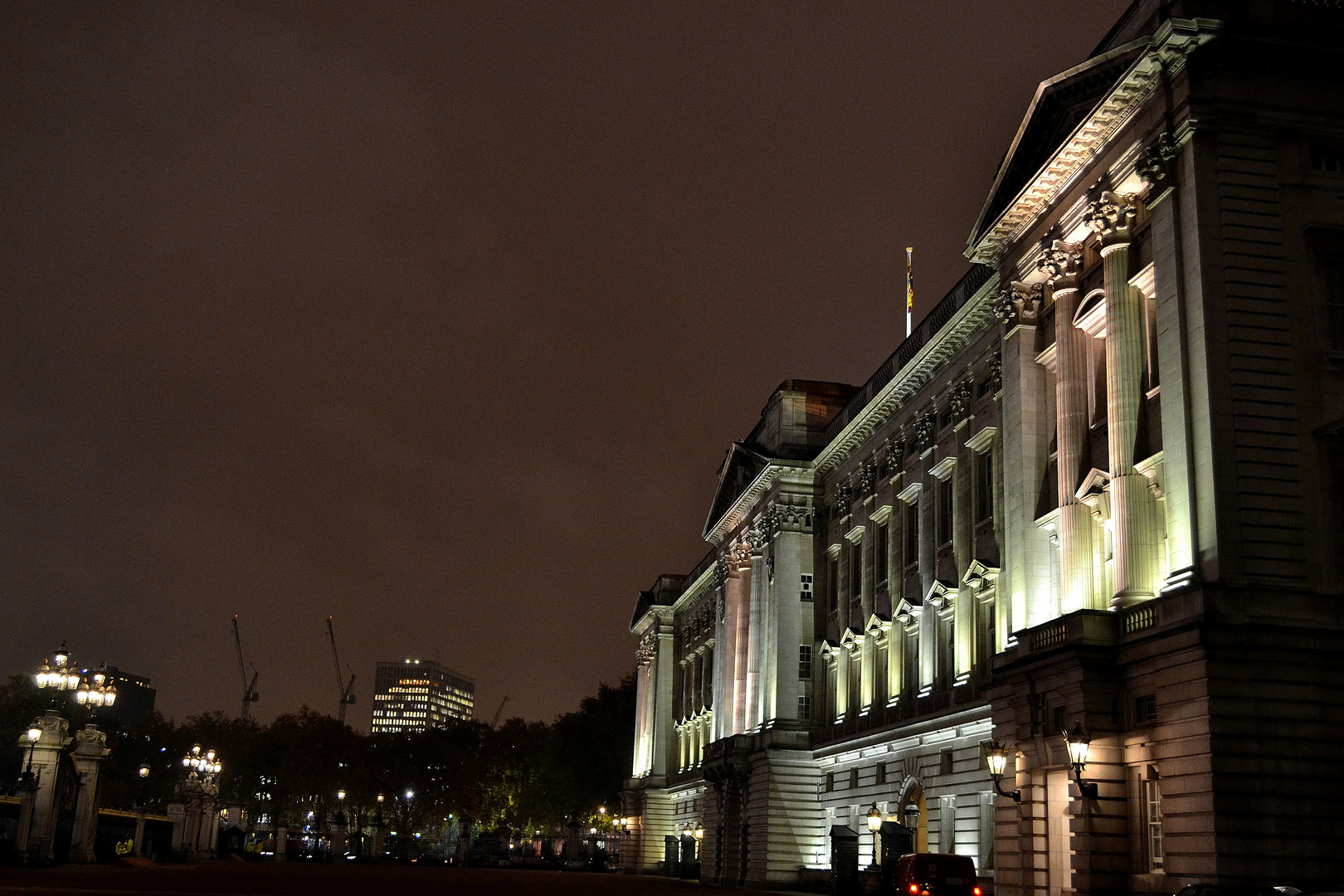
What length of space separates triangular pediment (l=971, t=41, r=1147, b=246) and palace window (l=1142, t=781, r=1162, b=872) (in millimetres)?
18113

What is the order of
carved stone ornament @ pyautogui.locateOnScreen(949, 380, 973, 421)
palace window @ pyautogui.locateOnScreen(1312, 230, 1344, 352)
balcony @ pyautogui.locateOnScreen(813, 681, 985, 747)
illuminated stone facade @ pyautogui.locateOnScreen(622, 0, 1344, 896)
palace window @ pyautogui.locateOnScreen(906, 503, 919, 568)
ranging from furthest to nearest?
1. palace window @ pyautogui.locateOnScreen(906, 503, 919, 568)
2. carved stone ornament @ pyautogui.locateOnScreen(949, 380, 973, 421)
3. balcony @ pyautogui.locateOnScreen(813, 681, 985, 747)
4. palace window @ pyautogui.locateOnScreen(1312, 230, 1344, 352)
5. illuminated stone facade @ pyautogui.locateOnScreen(622, 0, 1344, 896)

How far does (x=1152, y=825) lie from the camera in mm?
32094

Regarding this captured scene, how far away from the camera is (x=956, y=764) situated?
5128cm

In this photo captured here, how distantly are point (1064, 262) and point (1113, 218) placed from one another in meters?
3.33

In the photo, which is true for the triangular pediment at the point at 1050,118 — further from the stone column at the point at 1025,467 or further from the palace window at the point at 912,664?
the palace window at the point at 912,664

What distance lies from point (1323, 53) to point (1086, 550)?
14.1 metres

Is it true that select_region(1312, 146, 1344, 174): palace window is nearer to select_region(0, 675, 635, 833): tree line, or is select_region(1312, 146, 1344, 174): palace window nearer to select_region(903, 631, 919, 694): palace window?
select_region(903, 631, 919, 694): palace window

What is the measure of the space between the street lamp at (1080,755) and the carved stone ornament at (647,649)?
9005 cm

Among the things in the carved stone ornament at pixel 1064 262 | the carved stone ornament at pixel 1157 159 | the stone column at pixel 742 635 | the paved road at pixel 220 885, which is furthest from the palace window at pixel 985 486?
the stone column at pixel 742 635

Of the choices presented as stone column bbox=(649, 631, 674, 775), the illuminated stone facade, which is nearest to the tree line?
stone column bbox=(649, 631, 674, 775)

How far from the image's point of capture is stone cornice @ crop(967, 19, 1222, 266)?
3391 cm

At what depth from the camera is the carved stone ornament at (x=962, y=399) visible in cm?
5425

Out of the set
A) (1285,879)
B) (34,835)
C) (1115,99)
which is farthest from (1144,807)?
(34,835)

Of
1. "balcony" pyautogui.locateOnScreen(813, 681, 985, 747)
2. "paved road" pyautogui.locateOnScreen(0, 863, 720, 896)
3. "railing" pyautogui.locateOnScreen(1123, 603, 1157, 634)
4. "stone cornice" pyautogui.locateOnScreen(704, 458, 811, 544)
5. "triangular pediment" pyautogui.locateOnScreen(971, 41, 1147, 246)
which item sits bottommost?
"paved road" pyautogui.locateOnScreen(0, 863, 720, 896)
